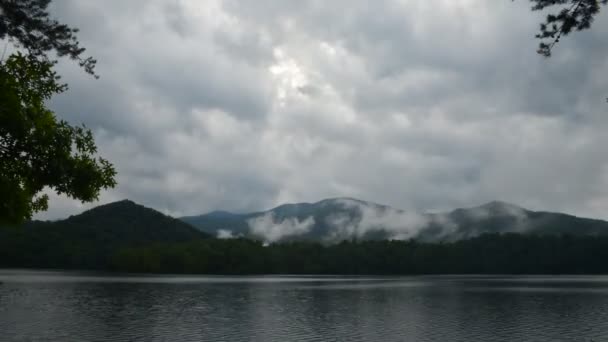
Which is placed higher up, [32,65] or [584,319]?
[32,65]

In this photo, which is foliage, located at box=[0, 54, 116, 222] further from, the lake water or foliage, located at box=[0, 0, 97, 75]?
the lake water

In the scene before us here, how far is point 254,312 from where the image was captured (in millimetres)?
84688

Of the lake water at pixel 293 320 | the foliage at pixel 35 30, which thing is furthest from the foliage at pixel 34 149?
the lake water at pixel 293 320

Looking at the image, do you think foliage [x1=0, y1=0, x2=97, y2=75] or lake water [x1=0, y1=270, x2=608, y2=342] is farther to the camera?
lake water [x1=0, y1=270, x2=608, y2=342]

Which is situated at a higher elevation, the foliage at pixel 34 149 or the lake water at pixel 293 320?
the foliage at pixel 34 149

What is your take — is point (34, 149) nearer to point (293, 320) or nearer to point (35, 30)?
point (35, 30)

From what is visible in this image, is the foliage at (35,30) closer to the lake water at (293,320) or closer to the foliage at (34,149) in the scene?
the foliage at (34,149)

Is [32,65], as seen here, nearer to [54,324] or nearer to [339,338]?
[339,338]

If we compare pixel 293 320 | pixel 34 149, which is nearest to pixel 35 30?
pixel 34 149

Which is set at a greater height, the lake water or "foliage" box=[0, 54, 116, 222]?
"foliage" box=[0, 54, 116, 222]

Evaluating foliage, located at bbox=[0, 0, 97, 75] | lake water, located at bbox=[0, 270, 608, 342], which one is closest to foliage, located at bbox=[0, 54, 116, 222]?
foliage, located at bbox=[0, 0, 97, 75]

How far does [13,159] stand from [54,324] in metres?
45.0

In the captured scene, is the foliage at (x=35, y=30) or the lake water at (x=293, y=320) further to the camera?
the lake water at (x=293, y=320)

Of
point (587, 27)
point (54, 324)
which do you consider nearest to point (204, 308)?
point (54, 324)
